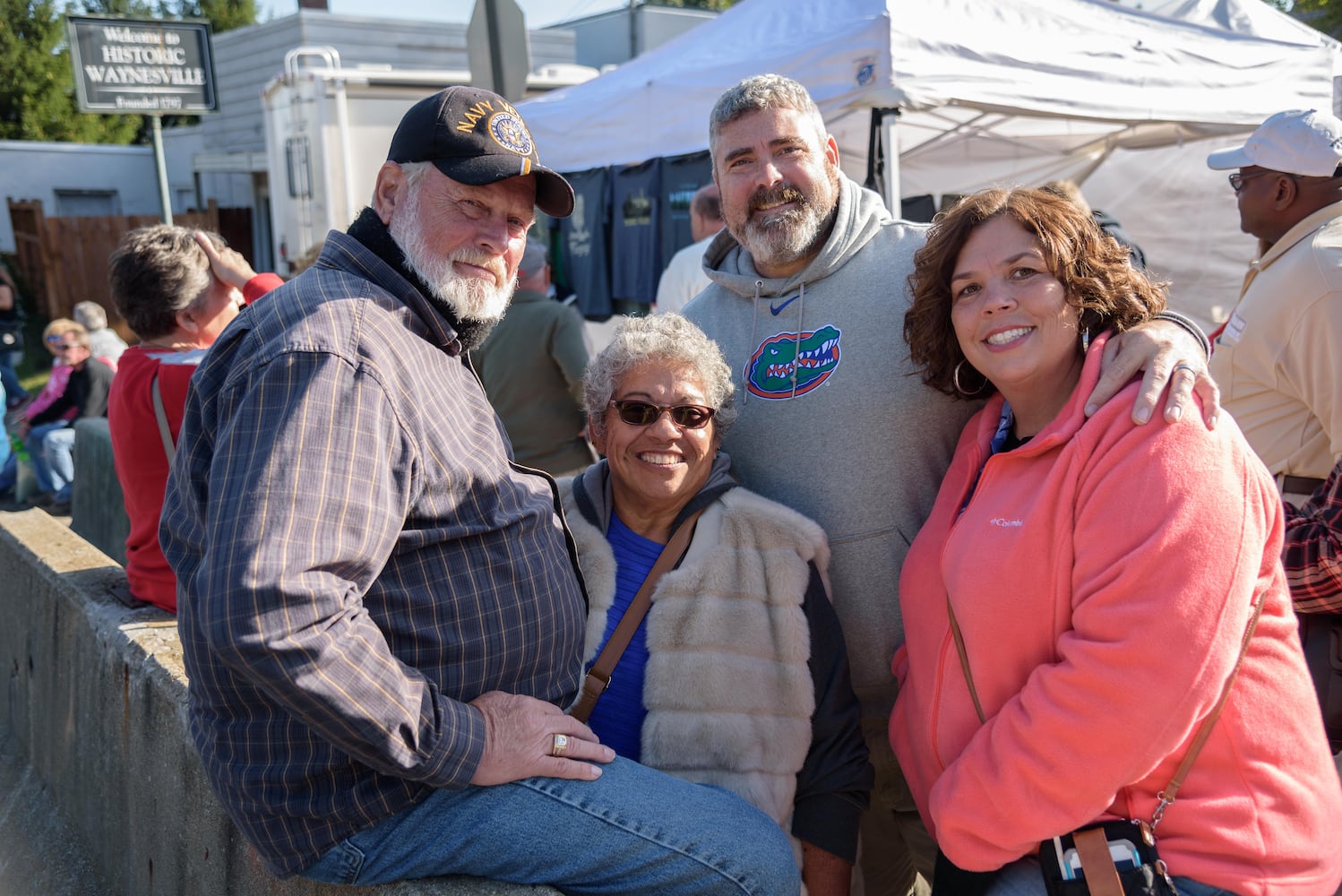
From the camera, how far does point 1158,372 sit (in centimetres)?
171

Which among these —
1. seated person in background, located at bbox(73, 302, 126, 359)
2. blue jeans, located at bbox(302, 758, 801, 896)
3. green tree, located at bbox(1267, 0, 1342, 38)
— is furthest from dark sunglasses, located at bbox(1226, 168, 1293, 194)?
green tree, located at bbox(1267, 0, 1342, 38)

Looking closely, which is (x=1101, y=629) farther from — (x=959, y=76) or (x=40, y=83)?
(x=40, y=83)

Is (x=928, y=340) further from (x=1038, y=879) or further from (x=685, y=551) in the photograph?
(x=1038, y=879)

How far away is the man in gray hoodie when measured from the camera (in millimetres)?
2529

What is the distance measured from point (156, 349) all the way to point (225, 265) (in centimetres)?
38

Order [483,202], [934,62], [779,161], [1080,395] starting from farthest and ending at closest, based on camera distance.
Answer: [934,62] → [779,161] → [483,202] → [1080,395]

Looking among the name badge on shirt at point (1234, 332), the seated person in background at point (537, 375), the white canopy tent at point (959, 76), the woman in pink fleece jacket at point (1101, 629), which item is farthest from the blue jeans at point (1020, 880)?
the white canopy tent at point (959, 76)

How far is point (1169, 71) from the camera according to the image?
6.81 meters

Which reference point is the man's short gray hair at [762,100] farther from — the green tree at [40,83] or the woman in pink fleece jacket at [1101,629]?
the green tree at [40,83]

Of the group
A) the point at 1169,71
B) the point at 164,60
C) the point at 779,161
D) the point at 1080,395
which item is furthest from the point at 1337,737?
the point at 164,60

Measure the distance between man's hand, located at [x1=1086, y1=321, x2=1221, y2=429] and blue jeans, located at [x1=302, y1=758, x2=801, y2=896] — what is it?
3.61ft

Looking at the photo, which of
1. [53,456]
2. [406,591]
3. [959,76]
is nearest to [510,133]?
[406,591]

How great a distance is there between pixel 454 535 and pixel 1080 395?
3.95 feet

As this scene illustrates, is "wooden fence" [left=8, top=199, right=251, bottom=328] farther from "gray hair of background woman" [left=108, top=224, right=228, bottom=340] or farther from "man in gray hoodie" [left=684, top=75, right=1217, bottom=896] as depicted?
"man in gray hoodie" [left=684, top=75, right=1217, bottom=896]
